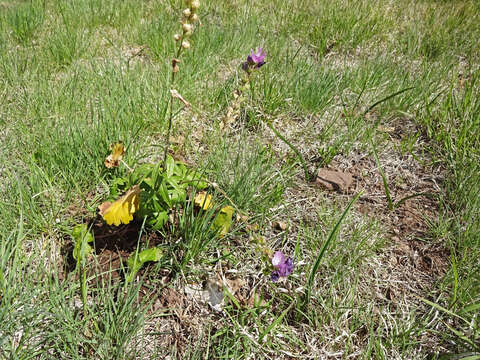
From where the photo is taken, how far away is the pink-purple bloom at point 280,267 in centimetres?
155

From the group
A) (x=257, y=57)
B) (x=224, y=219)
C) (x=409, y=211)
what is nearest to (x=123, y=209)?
(x=224, y=219)

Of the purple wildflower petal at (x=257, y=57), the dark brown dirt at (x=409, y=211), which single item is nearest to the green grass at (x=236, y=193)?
the dark brown dirt at (x=409, y=211)

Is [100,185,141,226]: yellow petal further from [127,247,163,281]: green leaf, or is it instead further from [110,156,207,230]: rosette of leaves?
[127,247,163,281]: green leaf

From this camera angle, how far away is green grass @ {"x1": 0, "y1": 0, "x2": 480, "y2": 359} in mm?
1413

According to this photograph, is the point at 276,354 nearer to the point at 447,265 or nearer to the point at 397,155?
the point at 447,265

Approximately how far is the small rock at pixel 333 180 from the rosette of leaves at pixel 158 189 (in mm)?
846

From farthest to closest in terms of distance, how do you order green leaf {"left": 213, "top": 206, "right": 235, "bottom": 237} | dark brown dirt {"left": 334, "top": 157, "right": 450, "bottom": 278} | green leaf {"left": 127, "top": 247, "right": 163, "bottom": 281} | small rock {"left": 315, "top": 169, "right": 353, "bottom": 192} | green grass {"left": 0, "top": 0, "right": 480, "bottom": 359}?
small rock {"left": 315, "top": 169, "right": 353, "bottom": 192} → dark brown dirt {"left": 334, "top": 157, "right": 450, "bottom": 278} → green leaf {"left": 213, "top": 206, "right": 235, "bottom": 237} → green leaf {"left": 127, "top": 247, "right": 163, "bottom": 281} → green grass {"left": 0, "top": 0, "right": 480, "bottom": 359}

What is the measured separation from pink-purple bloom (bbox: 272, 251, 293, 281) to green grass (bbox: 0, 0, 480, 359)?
5 centimetres

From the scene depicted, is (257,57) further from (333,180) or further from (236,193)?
(333,180)

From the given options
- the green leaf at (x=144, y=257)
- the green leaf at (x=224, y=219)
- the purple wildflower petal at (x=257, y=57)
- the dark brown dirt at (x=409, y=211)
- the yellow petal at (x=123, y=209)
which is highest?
the purple wildflower petal at (x=257, y=57)

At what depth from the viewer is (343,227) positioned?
187cm

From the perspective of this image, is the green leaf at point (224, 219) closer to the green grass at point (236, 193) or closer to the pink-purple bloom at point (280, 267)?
the green grass at point (236, 193)

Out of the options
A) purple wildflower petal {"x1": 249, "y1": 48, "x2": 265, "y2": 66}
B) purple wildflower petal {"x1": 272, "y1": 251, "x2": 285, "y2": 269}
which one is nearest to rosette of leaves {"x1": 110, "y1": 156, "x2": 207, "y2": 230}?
purple wildflower petal {"x1": 272, "y1": 251, "x2": 285, "y2": 269}

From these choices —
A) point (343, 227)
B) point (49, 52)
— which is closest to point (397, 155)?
point (343, 227)
